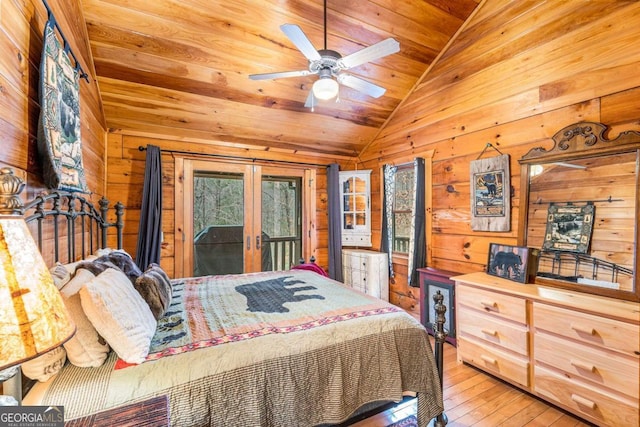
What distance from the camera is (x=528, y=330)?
204 cm

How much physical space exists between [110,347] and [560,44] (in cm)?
365

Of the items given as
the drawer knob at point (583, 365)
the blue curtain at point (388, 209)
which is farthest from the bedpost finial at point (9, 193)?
the blue curtain at point (388, 209)

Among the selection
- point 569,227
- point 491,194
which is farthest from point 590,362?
point 491,194

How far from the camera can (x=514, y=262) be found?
240 cm

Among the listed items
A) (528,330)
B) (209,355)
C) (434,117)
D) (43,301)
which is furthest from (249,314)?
(434,117)

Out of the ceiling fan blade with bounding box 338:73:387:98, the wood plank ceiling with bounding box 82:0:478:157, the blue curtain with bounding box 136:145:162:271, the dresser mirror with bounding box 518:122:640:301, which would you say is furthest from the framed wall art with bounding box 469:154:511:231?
the blue curtain with bounding box 136:145:162:271

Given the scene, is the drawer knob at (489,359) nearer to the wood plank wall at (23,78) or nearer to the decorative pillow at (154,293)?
the decorative pillow at (154,293)

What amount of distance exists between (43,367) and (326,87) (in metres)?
2.08

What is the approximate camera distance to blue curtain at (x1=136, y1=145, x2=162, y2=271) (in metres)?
3.17

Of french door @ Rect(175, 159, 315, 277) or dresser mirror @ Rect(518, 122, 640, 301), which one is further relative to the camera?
french door @ Rect(175, 159, 315, 277)

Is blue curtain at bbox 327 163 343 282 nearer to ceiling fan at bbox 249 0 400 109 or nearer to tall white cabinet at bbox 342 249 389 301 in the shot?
tall white cabinet at bbox 342 249 389 301

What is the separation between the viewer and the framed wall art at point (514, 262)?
7.62 ft

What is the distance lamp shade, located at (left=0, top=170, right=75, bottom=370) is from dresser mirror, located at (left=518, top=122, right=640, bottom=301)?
9.42 ft

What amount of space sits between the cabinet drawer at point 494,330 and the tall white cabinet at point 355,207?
80.0 inches
